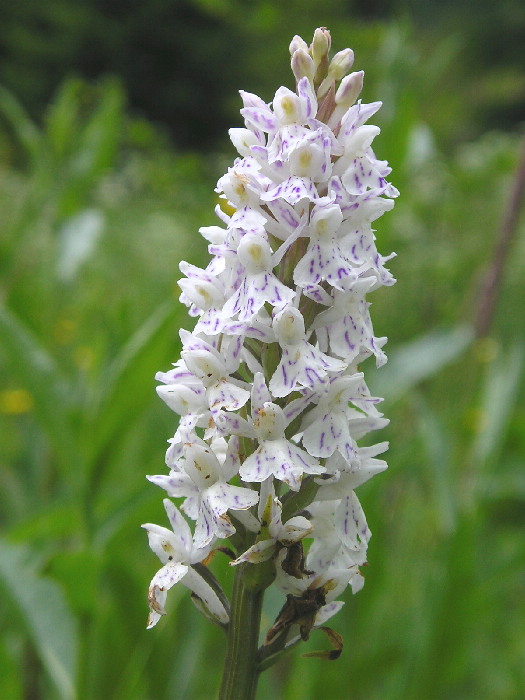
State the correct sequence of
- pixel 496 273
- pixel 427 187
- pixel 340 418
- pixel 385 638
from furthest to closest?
pixel 427 187, pixel 385 638, pixel 496 273, pixel 340 418

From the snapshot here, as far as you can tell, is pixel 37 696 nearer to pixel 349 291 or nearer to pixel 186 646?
pixel 186 646

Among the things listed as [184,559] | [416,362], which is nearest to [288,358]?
[184,559]

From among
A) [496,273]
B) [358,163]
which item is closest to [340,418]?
[358,163]

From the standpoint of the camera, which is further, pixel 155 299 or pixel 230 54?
pixel 230 54

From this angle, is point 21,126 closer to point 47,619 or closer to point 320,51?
point 47,619

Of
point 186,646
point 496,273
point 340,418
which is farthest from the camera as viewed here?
point 496,273

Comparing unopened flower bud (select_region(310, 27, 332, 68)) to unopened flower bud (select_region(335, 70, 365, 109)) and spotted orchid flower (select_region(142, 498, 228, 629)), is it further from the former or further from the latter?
spotted orchid flower (select_region(142, 498, 228, 629))

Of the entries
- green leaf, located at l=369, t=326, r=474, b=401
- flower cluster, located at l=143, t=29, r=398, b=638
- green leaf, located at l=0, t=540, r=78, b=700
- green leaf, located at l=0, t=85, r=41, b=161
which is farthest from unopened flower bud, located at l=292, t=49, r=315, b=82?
green leaf, located at l=0, t=85, r=41, b=161
